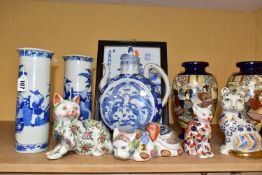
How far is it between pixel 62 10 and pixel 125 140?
628 mm

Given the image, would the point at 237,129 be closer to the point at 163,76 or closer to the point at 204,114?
the point at 204,114

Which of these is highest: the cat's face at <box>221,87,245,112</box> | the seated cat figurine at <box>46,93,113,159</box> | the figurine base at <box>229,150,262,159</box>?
the cat's face at <box>221,87,245,112</box>

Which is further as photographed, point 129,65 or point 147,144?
point 129,65

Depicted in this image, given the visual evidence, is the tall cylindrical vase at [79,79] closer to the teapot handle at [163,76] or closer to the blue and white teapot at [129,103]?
the blue and white teapot at [129,103]

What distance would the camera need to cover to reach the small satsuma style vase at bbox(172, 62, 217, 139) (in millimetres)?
689

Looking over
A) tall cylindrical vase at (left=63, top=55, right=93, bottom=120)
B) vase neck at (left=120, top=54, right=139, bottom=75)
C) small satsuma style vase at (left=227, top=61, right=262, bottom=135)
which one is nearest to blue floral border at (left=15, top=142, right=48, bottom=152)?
tall cylindrical vase at (left=63, top=55, right=93, bottom=120)

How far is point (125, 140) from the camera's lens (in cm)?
54

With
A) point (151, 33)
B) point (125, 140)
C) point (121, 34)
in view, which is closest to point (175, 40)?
point (151, 33)

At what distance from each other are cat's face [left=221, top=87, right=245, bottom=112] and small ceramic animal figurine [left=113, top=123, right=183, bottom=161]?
16cm

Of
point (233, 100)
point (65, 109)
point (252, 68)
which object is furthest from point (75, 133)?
point (252, 68)

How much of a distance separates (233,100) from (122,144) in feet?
0.97

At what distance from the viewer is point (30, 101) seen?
1.86 ft

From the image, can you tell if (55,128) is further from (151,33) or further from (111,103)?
(151,33)

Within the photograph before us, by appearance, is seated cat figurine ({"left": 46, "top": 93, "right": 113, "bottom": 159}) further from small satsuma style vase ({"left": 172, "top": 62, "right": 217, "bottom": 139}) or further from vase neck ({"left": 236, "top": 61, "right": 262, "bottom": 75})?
vase neck ({"left": 236, "top": 61, "right": 262, "bottom": 75})
